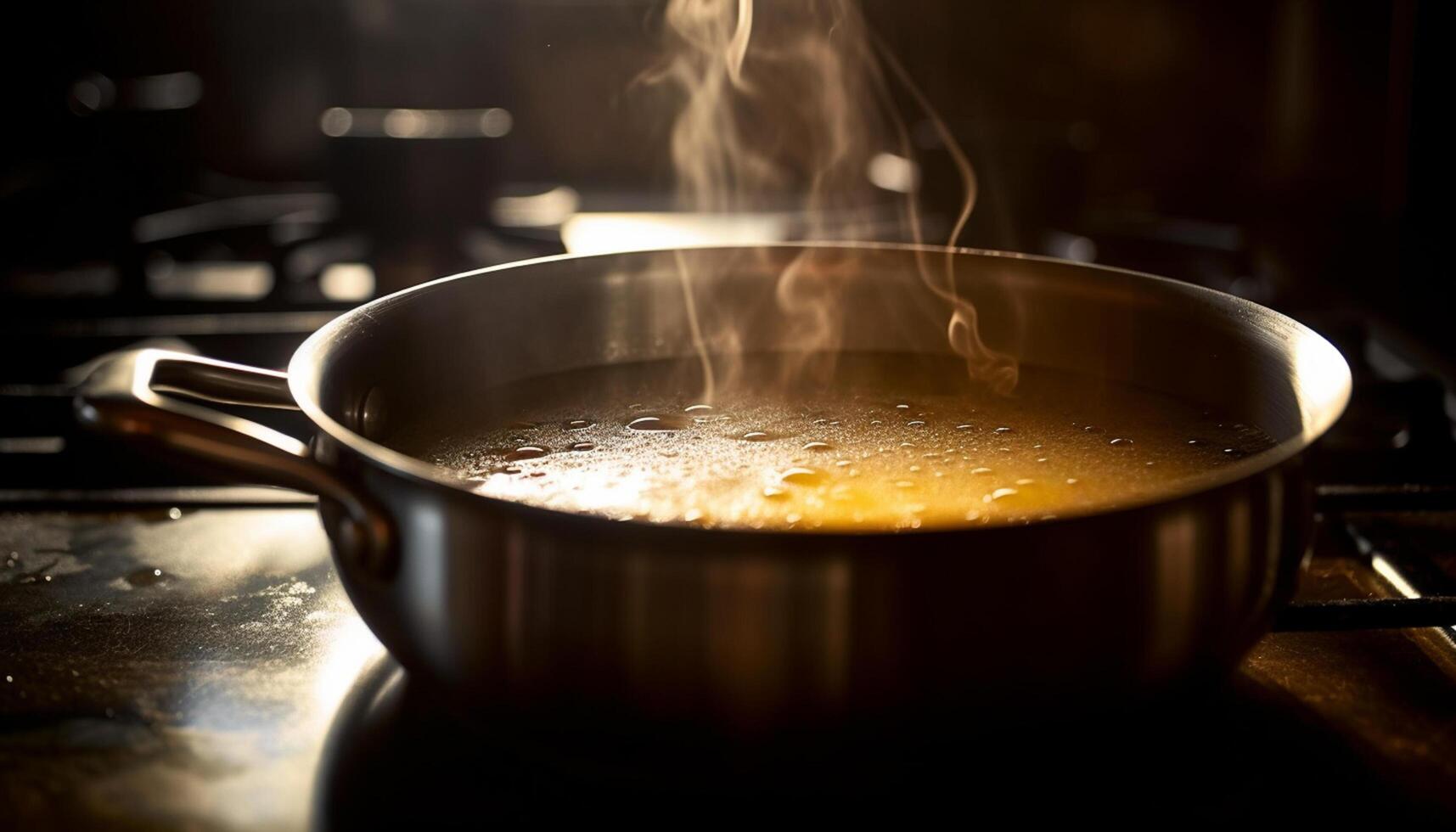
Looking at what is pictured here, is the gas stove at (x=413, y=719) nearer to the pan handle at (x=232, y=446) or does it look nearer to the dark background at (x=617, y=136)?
the pan handle at (x=232, y=446)

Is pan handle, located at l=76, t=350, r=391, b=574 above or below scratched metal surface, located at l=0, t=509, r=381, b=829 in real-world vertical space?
above

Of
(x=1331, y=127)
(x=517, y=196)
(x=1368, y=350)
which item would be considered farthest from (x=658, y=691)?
(x=1331, y=127)

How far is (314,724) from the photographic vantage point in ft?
1.95

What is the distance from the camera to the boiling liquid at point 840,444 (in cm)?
64

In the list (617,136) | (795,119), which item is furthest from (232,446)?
(617,136)

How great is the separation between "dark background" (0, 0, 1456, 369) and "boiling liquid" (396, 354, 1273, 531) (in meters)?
0.53

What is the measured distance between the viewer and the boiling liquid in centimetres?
64

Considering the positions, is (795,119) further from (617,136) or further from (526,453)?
(526,453)

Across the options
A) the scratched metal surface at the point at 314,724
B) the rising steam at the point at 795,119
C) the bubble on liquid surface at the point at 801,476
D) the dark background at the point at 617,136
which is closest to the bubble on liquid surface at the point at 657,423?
the bubble on liquid surface at the point at 801,476

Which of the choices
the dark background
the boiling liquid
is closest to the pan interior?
the boiling liquid

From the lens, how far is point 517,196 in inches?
96.0

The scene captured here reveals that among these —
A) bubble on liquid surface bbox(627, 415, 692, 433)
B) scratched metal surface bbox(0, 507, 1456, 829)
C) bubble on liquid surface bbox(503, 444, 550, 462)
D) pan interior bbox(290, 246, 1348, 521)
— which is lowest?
scratched metal surface bbox(0, 507, 1456, 829)

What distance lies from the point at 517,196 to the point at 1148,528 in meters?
2.13

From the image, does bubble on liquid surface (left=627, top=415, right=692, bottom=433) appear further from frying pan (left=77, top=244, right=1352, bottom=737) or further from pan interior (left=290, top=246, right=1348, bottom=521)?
frying pan (left=77, top=244, right=1352, bottom=737)
